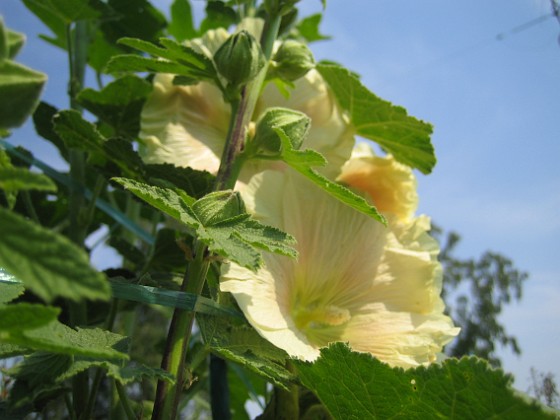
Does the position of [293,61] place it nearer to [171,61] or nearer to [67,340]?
[171,61]

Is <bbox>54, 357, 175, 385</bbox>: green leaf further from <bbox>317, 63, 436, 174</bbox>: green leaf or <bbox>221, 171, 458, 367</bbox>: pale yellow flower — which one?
<bbox>317, 63, 436, 174</bbox>: green leaf

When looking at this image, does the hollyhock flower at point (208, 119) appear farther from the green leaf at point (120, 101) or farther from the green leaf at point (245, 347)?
the green leaf at point (245, 347)

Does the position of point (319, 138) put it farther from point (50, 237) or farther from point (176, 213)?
point (50, 237)

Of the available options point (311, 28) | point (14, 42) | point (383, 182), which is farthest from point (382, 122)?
point (14, 42)

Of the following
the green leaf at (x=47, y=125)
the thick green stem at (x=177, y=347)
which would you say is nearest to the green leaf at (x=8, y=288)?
the thick green stem at (x=177, y=347)

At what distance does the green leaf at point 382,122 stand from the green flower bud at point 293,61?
3.5 inches

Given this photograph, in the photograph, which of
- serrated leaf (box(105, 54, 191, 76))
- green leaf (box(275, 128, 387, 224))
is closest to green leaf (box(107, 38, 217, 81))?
serrated leaf (box(105, 54, 191, 76))

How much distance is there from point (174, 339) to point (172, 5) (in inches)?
27.4

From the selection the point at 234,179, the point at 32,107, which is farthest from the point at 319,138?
the point at 32,107

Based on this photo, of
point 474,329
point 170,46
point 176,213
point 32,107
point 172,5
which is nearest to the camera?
point 32,107

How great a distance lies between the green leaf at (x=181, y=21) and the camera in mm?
1011

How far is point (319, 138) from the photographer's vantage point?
0.75 metres

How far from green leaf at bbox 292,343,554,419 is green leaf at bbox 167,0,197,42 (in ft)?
2.22

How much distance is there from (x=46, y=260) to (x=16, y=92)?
132 mm
